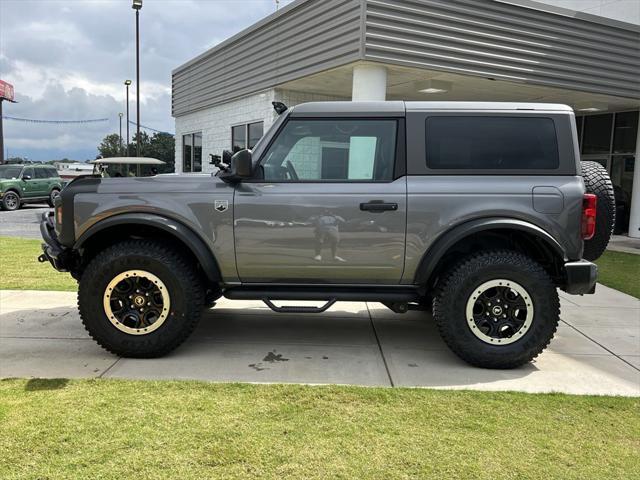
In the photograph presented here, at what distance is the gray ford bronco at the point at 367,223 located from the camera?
4094 millimetres

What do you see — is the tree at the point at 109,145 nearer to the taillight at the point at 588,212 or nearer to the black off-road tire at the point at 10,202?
the black off-road tire at the point at 10,202

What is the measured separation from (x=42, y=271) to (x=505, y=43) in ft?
31.1

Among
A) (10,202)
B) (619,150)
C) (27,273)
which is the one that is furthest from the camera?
(10,202)

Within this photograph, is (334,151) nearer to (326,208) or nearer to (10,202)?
(326,208)

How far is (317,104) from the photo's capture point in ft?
14.3

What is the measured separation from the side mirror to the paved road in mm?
9599

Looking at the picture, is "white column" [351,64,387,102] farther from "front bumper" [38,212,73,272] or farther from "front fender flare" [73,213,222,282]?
"front bumper" [38,212,73,272]

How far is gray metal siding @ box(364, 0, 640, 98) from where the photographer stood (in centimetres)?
964

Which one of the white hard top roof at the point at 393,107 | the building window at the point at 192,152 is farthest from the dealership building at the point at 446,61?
A: the white hard top roof at the point at 393,107

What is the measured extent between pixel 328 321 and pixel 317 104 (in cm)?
232

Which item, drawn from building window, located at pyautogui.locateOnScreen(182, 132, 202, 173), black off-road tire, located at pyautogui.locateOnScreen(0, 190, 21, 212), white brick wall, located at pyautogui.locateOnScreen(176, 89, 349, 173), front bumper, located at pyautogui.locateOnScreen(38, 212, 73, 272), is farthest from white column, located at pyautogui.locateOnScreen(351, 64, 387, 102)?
black off-road tire, located at pyautogui.locateOnScreen(0, 190, 21, 212)

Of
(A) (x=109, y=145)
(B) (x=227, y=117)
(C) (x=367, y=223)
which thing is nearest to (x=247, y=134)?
(B) (x=227, y=117)

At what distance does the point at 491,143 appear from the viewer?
13.8ft

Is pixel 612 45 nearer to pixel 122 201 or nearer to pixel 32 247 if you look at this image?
pixel 122 201
